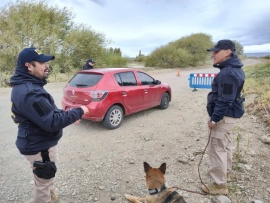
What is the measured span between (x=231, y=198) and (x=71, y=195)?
2298 millimetres

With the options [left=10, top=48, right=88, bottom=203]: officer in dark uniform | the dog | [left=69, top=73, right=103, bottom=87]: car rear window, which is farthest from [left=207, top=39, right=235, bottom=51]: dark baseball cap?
[left=69, top=73, right=103, bottom=87]: car rear window

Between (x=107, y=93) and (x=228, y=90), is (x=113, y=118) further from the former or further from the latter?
(x=228, y=90)

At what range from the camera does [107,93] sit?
5465 mm

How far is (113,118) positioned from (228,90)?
3.50 metres

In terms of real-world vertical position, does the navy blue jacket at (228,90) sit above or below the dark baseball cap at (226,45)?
below

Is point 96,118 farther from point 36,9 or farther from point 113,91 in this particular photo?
point 36,9

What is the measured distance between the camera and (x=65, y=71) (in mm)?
17531

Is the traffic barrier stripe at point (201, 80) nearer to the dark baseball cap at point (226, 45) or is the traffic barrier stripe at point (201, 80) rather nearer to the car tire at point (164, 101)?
the car tire at point (164, 101)

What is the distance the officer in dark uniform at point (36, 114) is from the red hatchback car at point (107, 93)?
2908 mm

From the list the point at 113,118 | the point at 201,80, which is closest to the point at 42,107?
the point at 113,118

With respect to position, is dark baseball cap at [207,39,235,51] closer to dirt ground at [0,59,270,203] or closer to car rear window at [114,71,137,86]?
dirt ground at [0,59,270,203]

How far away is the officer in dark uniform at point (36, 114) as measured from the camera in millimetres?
2148

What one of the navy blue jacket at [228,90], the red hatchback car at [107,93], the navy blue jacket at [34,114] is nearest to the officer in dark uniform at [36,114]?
the navy blue jacket at [34,114]

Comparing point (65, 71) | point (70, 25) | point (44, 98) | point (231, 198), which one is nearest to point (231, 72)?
point (231, 198)
